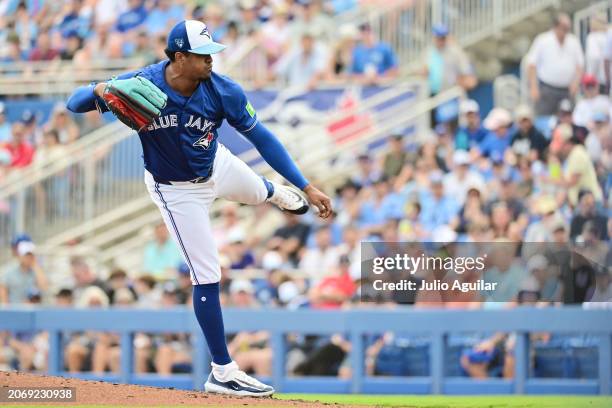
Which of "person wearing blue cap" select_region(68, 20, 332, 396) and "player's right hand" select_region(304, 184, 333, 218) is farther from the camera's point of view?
"player's right hand" select_region(304, 184, 333, 218)

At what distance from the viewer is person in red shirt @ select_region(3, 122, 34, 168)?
51.3 ft

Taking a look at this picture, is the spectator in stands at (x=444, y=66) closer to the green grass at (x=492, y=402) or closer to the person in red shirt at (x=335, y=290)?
the person in red shirt at (x=335, y=290)

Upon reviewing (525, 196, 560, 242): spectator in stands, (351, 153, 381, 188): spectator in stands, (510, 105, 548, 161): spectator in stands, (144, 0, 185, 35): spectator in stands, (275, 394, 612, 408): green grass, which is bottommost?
(275, 394, 612, 408): green grass

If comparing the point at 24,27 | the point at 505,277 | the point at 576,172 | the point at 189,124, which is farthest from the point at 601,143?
the point at 24,27

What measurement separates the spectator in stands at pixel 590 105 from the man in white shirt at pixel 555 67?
0.29 metres

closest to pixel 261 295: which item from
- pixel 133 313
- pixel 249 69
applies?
pixel 133 313

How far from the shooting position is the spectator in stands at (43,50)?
17234 millimetres

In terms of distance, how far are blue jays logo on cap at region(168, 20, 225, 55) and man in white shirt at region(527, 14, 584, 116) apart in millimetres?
7408

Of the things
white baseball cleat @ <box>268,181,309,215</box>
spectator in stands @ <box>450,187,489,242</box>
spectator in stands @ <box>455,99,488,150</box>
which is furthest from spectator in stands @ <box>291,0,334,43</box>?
white baseball cleat @ <box>268,181,309,215</box>

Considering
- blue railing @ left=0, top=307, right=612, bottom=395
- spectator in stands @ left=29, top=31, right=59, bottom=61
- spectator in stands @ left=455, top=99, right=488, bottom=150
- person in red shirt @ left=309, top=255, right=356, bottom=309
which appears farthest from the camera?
spectator in stands @ left=29, top=31, right=59, bottom=61

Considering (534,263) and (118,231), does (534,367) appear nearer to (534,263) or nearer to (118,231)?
(534,263)

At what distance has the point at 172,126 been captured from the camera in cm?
761

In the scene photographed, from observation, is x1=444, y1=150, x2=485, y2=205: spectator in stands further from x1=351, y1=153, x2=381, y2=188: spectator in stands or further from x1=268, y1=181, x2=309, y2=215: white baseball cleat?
x1=268, y1=181, x2=309, y2=215: white baseball cleat

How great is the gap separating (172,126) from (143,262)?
690cm
